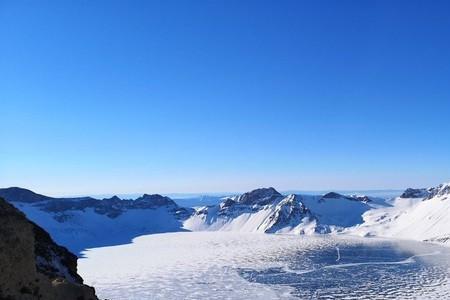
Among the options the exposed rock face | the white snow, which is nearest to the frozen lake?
the white snow

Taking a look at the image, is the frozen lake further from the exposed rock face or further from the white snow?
the exposed rock face

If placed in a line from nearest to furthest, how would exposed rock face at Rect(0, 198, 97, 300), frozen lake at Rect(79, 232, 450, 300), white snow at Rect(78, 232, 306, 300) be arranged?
1. exposed rock face at Rect(0, 198, 97, 300)
2. frozen lake at Rect(79, 232, 450, 300)
3. white snow at Rect(78, 232, 306, 300)

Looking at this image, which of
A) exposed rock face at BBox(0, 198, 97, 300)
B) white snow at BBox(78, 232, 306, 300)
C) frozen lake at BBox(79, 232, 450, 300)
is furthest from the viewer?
white snow at BBox(78, 232, 306, 300)

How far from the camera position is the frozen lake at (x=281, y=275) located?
321 ft

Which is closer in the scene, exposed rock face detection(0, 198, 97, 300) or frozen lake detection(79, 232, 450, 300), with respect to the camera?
exposed rock face detection(0, 198, 97, 300)

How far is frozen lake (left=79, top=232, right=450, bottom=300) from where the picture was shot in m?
97.8

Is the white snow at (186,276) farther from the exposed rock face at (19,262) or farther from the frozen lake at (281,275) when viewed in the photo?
the exposed rock face at (19,262)

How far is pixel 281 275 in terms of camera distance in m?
122

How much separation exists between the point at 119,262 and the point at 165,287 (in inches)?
2624

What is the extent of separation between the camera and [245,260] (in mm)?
158000

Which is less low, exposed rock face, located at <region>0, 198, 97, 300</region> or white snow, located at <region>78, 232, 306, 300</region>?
exposed rock face, located at <region>0, 198, 97, 300</region>

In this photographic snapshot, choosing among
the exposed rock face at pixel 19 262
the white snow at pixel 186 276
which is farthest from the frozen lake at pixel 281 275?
the exposed rock face at pixel 19 262

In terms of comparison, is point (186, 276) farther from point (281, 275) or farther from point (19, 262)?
point (19, 262)

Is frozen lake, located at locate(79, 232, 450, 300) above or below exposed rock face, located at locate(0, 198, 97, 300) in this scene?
below
